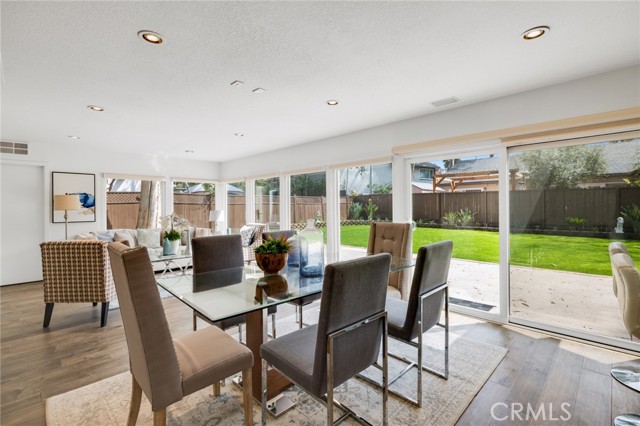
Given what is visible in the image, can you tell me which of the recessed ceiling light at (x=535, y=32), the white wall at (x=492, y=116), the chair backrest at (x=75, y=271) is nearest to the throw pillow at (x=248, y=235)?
the white wall at (x=492, y=116)

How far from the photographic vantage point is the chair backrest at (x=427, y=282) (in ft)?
6.00

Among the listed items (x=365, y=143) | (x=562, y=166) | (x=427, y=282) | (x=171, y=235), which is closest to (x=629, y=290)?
(x=427, y=282)

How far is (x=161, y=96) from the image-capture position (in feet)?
10.0

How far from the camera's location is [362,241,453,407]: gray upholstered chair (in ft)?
6.03

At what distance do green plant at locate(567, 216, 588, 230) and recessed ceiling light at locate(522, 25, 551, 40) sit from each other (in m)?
1.82

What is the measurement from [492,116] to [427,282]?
227 centimetres

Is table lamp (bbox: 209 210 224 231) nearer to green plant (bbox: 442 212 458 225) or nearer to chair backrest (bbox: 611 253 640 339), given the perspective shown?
green plant (bbox: 442 212 458 225)

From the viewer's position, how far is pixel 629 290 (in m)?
1.83

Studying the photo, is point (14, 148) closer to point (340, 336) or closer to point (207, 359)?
point (207, 359)

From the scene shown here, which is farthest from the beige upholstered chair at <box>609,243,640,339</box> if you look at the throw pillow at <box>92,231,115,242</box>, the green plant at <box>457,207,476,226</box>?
the throw pillow at <box>92,231,115,242</box>

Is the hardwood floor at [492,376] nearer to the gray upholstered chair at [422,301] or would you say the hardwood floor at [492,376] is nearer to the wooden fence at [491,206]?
the gray upholstered chair at [422,301]

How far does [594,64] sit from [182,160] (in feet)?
22.7

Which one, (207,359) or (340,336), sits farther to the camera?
(207,359)

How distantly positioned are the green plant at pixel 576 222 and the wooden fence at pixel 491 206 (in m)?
0.03
